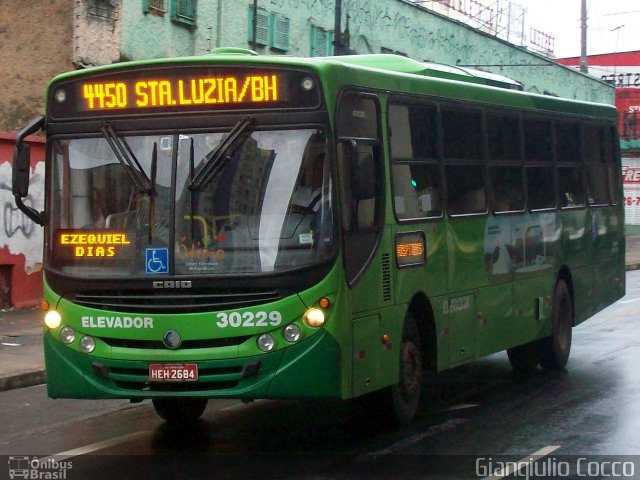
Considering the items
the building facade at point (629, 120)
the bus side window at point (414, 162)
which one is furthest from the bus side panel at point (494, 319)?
the building facade at point (629, 120)

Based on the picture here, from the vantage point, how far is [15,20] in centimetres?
Answer: 2344

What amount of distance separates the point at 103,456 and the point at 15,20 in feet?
53.7

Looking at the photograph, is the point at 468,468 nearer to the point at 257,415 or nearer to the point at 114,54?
the point at 257,415

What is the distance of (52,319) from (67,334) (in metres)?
0.19

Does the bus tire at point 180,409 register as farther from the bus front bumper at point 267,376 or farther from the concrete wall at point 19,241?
the concrete wall at point 19,241

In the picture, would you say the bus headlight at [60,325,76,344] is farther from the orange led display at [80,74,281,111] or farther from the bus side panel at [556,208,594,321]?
the bus side panel at [556,208,594,321]

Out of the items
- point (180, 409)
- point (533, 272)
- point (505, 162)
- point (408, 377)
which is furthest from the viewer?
point (533, 272)

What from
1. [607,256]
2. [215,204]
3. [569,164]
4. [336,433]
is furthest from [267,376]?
[607,256]

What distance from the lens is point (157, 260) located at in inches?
331

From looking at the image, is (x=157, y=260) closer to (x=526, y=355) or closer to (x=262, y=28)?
(x=526, y=355)

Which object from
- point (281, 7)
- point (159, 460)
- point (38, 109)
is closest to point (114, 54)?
point (38, 109)

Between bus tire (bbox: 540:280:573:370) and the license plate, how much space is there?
5752 millimetres

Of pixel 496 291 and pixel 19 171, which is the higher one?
pixel 19 171

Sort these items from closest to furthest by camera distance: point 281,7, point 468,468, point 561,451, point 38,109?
point 468,468, point 561,451, point 38,109, point 281,7
